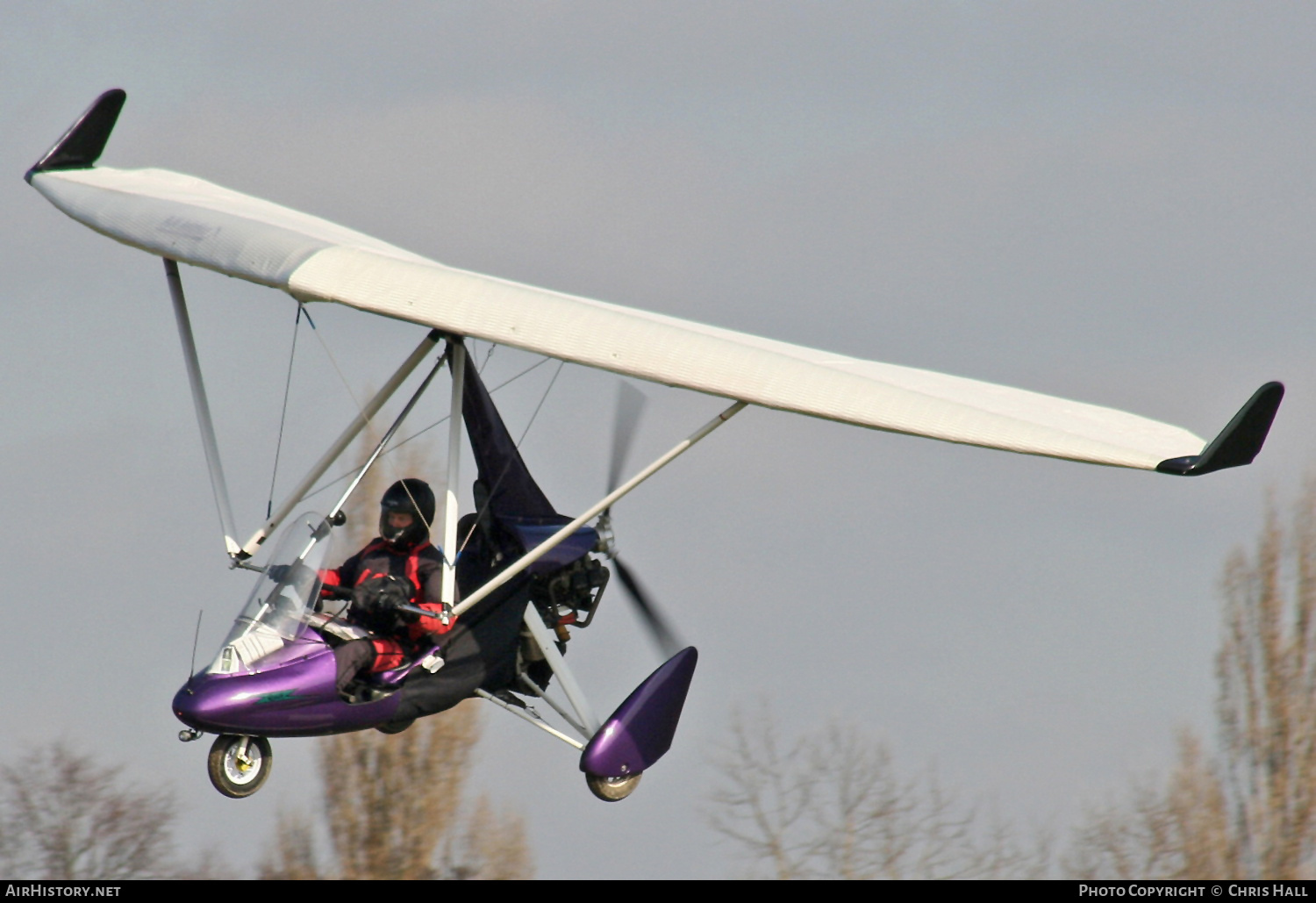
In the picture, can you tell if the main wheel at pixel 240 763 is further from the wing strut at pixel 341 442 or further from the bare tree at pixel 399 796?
the bare tree at pixel 399 796

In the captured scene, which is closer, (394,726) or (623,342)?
(623,342)

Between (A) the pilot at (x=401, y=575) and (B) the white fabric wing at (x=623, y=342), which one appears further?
(A) the pilot at (x=401, y=575)

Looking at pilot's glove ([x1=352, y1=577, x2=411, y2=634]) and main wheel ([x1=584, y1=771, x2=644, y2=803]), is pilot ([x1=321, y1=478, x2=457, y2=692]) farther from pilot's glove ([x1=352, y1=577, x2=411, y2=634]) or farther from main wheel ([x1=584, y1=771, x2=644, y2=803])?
main wheel ([x1=584, y1=771, x2=644, y2=803])

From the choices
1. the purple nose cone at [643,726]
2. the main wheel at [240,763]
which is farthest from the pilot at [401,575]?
the purple nose cone at [643,726]

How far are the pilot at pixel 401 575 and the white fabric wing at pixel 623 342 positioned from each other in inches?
51.9

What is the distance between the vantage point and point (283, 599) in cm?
1390

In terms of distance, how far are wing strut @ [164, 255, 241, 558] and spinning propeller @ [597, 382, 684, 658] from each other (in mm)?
2792

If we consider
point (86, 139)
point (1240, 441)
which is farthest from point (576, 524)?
point (86, 139)

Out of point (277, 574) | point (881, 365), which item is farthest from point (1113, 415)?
point (277, 574)

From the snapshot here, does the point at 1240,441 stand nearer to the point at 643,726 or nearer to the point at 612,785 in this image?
the point at 643,726

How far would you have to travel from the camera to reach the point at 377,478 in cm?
2800

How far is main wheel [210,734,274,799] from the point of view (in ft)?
45.7

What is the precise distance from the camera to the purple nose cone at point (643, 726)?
1502cm

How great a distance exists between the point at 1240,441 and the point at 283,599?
6430mm
